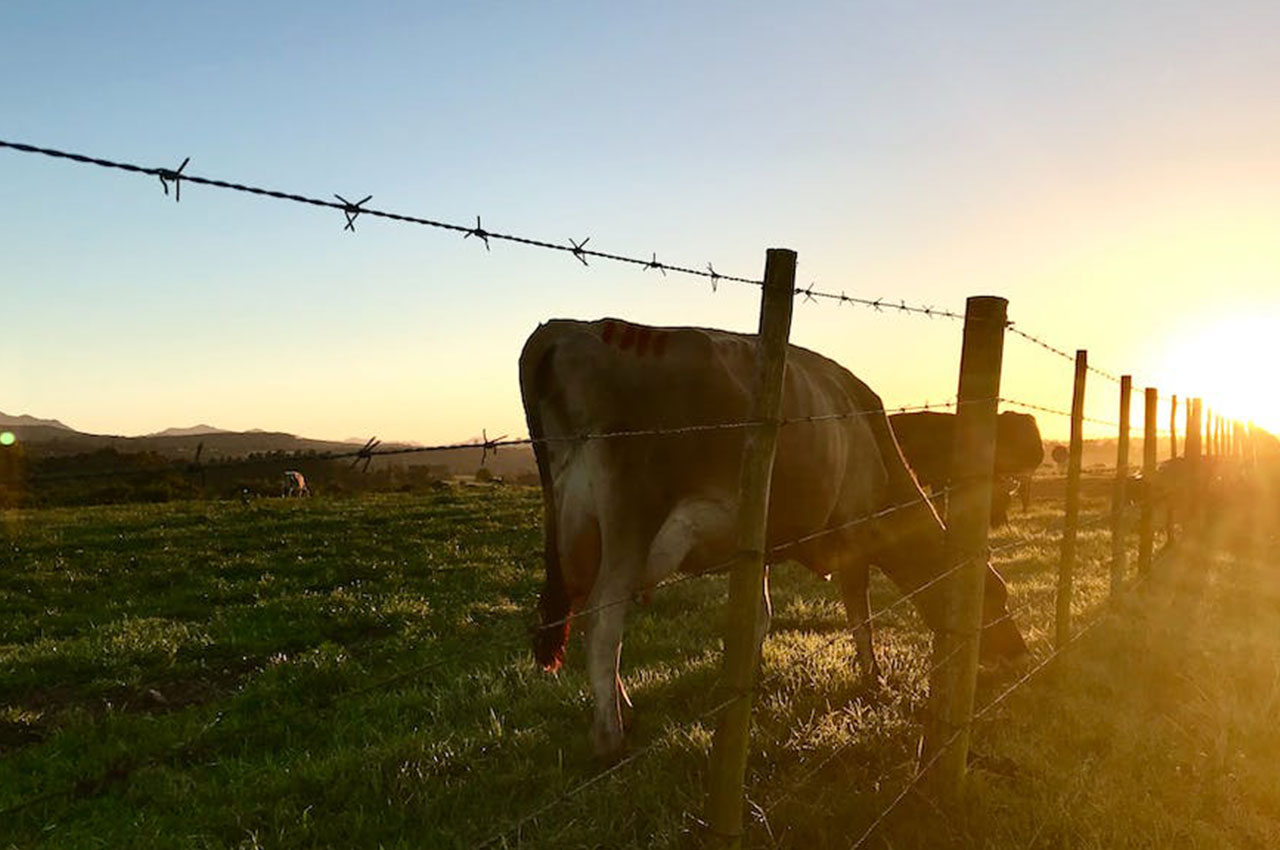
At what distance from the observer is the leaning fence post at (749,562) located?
2.96 meters

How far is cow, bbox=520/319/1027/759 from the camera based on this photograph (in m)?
4.91

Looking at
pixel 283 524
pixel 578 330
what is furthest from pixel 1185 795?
pixel 283 524

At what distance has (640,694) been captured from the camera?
5.88 metres

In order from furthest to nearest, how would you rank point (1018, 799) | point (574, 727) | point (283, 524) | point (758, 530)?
point (283, 524) → point (574, 727) → point (1018, 799) → point (758, 530)

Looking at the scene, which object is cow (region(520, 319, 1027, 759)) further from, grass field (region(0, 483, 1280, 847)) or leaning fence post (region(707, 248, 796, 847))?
leaning fence post (region(707, 248, 796, 847))

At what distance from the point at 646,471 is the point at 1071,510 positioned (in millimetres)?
4054

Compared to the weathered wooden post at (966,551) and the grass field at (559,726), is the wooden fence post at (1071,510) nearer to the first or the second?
the grass field at (559,726)

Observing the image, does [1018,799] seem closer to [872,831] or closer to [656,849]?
[872,831]

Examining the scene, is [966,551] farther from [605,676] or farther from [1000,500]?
[1000,500]

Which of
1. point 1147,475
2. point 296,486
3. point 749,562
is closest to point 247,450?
point 749,562

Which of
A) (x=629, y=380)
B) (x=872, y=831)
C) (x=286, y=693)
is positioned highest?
(x=629, y=380)

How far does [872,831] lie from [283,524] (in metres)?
15.8

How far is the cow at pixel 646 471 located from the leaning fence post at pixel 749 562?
5.09ft

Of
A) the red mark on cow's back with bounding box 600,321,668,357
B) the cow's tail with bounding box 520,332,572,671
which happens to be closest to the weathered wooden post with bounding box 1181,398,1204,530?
the red mark on cow's back with bounding box 600,321,668,357
